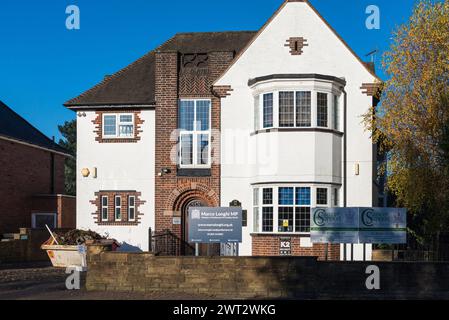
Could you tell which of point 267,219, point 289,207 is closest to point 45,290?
point 267,219

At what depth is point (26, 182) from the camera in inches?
1309

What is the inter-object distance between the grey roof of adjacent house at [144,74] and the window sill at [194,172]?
10.2 feet

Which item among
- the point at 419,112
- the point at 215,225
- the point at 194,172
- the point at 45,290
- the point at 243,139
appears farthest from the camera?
the point at 194,172

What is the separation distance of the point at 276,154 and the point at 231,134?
2472 millimetres

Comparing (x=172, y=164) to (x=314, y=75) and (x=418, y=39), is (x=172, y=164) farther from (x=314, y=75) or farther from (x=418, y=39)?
(x=418, y=39)

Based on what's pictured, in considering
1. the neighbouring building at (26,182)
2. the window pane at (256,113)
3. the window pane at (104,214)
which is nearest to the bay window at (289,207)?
the window pane at (256,113)

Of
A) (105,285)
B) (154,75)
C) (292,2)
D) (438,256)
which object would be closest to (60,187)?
(154,75)

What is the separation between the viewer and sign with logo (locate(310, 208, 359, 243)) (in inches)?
691

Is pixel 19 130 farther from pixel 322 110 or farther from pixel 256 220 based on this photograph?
pixel 322 110

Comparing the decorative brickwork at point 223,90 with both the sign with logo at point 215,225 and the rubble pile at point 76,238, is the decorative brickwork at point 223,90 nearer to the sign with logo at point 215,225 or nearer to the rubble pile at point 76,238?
the rubble pile at point 76,238

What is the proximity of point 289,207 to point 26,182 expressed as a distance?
16842 millimetres

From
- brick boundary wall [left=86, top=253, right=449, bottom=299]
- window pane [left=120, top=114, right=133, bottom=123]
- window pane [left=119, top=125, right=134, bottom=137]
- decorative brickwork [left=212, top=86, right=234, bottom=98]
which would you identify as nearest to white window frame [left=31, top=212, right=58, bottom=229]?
window pane [left=119, top=125, right=134, bottom=137]

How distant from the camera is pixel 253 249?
76.3ft

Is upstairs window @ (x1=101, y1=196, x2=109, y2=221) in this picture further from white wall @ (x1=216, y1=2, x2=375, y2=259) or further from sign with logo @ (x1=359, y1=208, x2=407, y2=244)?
sign with logo @ (x1=359, y1=208, x2=407, y2=244)
